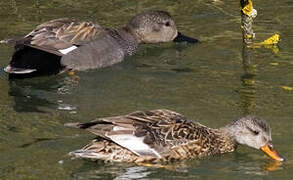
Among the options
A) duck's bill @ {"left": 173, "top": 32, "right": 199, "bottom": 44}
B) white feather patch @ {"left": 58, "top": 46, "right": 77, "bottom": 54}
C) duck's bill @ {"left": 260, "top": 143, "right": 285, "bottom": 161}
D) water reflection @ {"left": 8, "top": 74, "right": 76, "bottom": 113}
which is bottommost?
water reflection @ {"left": 8, "top": 74, "right": 76, "bottom": 113}

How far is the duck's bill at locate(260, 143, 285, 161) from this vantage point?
27.0ft

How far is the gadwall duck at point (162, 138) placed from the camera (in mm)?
8172

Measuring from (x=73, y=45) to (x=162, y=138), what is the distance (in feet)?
12.4

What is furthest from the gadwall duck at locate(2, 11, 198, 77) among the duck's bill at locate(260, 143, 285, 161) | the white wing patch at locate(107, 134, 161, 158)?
the duck's bill at locate(260, 143, 285, 161)

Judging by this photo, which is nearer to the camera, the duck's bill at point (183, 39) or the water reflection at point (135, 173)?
the water reflection at point (135, 173)

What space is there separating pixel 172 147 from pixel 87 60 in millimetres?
3788

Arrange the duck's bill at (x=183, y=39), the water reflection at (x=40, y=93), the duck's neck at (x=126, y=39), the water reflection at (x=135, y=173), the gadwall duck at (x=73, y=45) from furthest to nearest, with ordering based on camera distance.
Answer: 1. the duck's bill at (x=183, y=39)
2. the duck's neck at (x=126, y=39)
3. the gadwall duck at (x=73, y=45)
4. the water reflection at (x=40, y=93)
5. the water reflection at (x=135, y=173)

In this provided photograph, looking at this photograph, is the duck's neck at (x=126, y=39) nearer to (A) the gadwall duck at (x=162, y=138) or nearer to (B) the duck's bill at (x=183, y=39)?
(B) the duck's bill at (x=183, y=39)

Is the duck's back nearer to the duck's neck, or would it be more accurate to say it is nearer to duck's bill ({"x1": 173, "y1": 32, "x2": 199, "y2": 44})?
the duck's neck

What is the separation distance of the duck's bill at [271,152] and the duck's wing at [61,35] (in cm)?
376

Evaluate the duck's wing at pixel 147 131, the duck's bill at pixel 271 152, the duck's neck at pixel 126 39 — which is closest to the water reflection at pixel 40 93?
the duck's neck at pixel 126 39

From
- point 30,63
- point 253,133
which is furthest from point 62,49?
point 253,133

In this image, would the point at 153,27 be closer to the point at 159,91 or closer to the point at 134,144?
the point at 159,91

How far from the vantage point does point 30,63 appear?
37.0 feet
